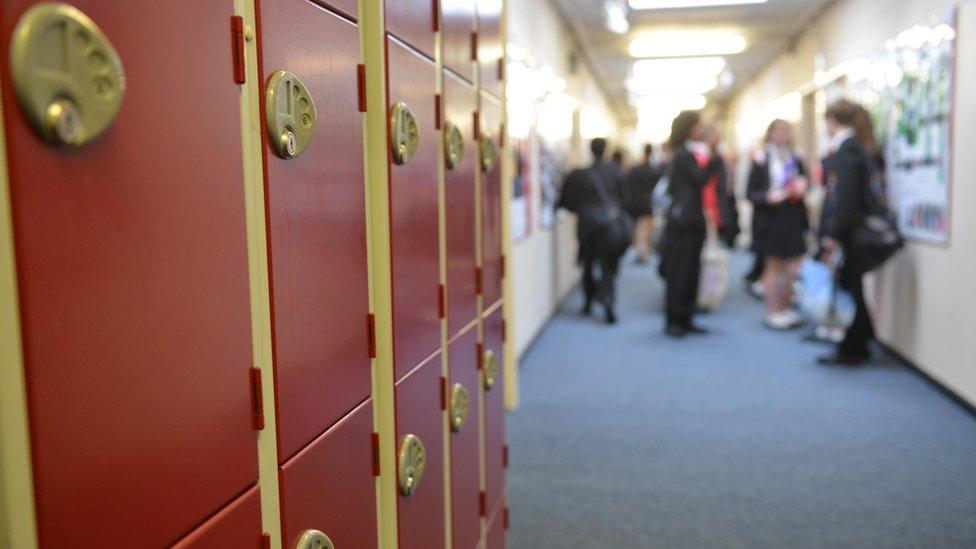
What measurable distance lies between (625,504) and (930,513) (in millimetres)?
1013

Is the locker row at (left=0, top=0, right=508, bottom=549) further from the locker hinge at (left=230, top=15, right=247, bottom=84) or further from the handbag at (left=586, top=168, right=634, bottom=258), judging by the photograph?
the handbag at (left=586, top=168, right=634, bottom=258)

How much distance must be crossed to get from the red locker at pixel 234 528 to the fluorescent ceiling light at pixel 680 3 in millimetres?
6728

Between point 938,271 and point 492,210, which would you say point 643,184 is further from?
point 492,210

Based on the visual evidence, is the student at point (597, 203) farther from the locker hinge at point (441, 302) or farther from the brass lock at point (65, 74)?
the brass lock at point (65, 74)

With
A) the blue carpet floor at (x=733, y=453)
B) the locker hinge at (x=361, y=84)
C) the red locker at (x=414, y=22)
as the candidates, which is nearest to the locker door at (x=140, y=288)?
the locker hinge at (x=361, y=84)

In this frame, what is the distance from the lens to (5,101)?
0.66 m

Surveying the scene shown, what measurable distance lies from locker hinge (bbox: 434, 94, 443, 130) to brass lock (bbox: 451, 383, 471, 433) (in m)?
0.59

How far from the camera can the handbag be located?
21.6 ft

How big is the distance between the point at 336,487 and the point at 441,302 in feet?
1.94

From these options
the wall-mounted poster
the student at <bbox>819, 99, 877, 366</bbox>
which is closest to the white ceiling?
the wall-mounted poster

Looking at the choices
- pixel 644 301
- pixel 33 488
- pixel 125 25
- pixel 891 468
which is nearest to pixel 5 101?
pixel 125 25

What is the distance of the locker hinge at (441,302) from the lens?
181 centimetres

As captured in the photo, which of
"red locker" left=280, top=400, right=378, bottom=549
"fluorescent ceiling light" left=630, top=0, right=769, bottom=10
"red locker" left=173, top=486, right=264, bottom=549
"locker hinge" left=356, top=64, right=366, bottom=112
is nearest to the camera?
"red locker" left=173, top=486, right=264, bottom=549

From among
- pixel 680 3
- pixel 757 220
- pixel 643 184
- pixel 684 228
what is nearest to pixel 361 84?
pixel 684 228
